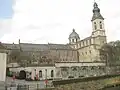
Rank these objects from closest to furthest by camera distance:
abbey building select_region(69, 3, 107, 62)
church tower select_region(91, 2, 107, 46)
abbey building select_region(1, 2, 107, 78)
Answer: abbey building select_region(1, 2, 107, 78) < abbey building select_region(69, 3, 107, 62) < church tower select_region(91, 2, 107, 46)

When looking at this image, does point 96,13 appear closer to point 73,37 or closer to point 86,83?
point 73,37

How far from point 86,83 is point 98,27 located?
180ft

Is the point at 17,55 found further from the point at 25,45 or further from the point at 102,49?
the point at 102,49

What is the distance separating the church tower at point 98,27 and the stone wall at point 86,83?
4469 cm

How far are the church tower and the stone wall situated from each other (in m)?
44.7

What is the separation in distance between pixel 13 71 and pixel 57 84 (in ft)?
89.8

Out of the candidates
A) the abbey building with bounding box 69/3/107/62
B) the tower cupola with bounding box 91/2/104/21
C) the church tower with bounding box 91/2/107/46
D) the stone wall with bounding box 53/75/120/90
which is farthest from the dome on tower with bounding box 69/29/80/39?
the stone wall with bounding box 53/75/120/90

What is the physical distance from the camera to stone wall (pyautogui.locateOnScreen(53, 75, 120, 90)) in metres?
26.6

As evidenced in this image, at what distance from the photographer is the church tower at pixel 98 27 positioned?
3169 inches

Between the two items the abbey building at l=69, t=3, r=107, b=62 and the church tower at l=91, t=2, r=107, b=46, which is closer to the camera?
the abbey building at l=69, t=3, r=107, b=62

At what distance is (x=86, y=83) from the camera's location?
1178 inches

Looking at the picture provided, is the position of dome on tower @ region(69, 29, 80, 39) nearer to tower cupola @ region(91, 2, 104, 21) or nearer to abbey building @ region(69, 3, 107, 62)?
abbey building @ region(69, 3, 107, 62)

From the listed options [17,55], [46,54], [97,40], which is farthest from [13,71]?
[97,40]

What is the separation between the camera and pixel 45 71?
51.8 metres
